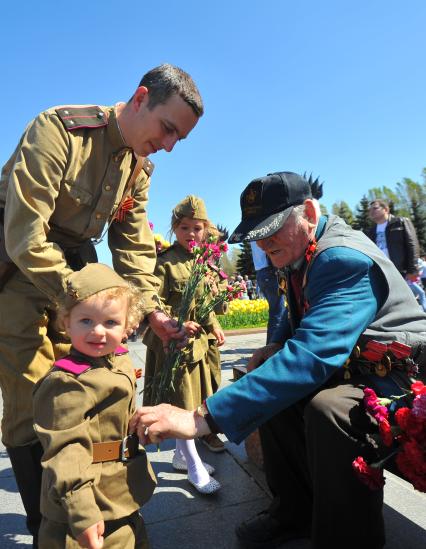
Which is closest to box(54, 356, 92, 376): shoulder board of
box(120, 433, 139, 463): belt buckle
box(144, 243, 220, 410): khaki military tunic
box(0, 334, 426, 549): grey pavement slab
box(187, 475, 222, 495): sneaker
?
box(120, 433, 139, 463): belt buckle

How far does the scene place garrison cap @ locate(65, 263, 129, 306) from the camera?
1.75m

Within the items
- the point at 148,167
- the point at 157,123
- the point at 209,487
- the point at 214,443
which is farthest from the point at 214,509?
the point at 157,123

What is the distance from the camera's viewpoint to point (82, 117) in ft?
7.13

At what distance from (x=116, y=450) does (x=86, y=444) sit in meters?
0.15

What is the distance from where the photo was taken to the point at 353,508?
1.82 meters

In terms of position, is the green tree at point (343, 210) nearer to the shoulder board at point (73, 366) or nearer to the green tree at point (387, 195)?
the green tree at point (387, 195)

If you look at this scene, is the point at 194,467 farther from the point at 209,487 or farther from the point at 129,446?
the point at 129,446

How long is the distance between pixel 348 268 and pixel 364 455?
725 millimetres

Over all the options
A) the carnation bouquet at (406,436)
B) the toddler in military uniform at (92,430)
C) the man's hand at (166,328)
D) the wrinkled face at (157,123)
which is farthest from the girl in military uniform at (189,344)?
the carnation bouquet at (406,436)

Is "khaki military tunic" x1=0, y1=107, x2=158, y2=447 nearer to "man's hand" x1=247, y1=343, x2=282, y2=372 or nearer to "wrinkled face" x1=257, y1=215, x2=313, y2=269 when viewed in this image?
"wrinkled face" x1=257, y1=215, x2=313, y2=269

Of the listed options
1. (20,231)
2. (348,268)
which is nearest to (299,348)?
(348,268)

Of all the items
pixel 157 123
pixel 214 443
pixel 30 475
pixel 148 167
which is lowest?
pixel 214 443

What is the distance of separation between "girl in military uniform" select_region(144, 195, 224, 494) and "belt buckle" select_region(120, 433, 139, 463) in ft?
3.36

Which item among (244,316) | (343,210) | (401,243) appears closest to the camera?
(401,243)
